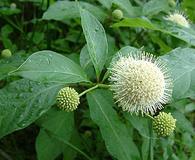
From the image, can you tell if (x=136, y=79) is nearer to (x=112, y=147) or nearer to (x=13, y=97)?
(x=112, y=147)

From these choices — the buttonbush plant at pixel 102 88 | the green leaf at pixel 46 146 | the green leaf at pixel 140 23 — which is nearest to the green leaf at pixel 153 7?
the buttonbush plant at pixel 102 88

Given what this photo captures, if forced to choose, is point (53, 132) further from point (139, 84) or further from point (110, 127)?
point (139, 84)

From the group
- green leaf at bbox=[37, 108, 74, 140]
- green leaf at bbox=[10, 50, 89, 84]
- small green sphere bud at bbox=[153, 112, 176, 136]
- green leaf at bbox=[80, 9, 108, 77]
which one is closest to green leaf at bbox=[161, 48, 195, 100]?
small green sphere bud at bbox=[153, 112, 176, 136]

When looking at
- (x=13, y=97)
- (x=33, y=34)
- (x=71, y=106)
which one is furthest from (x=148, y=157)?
(x=33, y=34)

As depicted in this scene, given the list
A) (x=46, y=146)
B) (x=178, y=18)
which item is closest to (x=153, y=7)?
(x=178, y=18)

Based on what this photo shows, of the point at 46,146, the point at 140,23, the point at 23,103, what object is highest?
the point at 140,23

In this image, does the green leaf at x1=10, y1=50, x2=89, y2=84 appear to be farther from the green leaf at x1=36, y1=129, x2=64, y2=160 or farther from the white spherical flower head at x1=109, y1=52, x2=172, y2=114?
the green leaf at x1=36, y1=129, x2=64, y2=160

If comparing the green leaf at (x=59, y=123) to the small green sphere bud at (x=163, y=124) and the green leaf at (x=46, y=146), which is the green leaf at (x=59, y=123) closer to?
the green leaf at (x=46, y=146)
